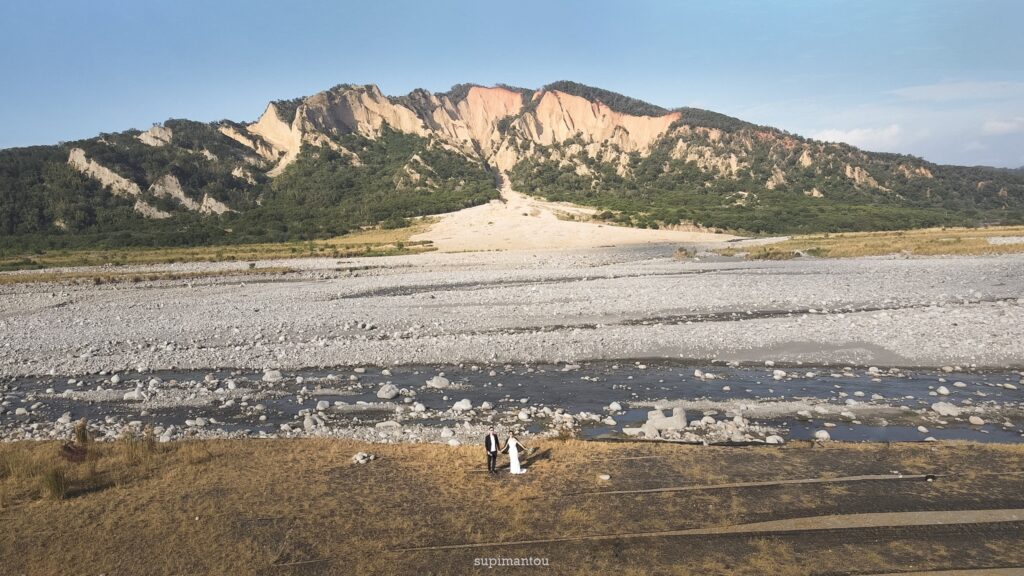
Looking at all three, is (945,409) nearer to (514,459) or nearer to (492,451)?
(514,459)

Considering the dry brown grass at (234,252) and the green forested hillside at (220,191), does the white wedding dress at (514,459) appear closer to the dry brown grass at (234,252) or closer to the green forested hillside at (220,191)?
the dry brown grass at (234,252)

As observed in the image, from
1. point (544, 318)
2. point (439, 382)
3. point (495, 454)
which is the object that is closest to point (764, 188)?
point (544, 318)

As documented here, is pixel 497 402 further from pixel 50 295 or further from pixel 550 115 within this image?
pixel 550 115

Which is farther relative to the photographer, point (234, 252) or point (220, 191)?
point (220, 191)

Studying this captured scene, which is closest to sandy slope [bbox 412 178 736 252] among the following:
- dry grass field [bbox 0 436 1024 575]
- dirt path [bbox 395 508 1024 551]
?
dry grass field [bbox 0 436 1024 575]

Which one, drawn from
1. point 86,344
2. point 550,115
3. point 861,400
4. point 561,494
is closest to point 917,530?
point 561,494

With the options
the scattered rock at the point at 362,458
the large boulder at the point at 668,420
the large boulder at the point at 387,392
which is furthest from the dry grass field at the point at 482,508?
the large boulder at the point at 387,392

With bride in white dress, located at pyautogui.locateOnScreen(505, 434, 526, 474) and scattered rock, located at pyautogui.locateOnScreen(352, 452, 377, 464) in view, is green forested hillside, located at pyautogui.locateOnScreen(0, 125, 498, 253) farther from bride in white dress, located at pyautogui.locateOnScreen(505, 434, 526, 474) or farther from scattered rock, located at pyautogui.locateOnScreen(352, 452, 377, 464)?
bride in white dress, located at pyautogui.locateOnScreen(505, 434, 526, 474)
